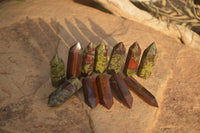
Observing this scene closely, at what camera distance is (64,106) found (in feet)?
8.46

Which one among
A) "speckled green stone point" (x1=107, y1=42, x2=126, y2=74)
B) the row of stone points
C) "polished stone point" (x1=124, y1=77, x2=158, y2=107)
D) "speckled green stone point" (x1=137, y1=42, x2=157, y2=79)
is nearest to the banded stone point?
the row of stone points

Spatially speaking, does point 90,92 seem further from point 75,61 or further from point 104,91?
point 75,61

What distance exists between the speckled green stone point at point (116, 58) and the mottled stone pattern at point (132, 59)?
0.34 ft

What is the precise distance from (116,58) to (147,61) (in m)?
0.48

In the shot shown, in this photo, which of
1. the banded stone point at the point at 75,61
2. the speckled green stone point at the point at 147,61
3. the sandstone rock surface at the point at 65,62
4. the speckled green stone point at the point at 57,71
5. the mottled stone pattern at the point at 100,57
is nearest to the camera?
the sandstone rock surface at the point at 65,62

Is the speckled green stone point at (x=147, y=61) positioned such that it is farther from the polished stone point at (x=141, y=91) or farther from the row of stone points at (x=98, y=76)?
the polished stone point at (x=141, y=91)

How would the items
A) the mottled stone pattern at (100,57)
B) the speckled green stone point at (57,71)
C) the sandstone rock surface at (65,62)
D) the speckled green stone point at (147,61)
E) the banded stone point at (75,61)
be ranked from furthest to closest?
the speckled green stone point at (147,61)
the mottled stone pattern at (100,57)
the banded stone point at (75,61)
the speckled green stone point at (57,71)
the sandstone rock surface at (65,62)

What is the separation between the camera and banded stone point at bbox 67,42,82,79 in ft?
8.93

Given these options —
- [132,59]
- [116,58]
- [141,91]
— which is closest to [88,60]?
[116,58]

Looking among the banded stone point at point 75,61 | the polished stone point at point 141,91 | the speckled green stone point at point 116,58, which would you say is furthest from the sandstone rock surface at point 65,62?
the speckled green stone point at point 116,58

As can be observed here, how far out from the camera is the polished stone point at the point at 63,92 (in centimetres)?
248

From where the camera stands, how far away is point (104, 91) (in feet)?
8.73

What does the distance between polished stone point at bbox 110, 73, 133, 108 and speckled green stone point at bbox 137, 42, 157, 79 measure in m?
0.49

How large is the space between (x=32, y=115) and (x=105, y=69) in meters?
1.31
